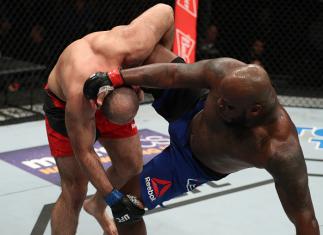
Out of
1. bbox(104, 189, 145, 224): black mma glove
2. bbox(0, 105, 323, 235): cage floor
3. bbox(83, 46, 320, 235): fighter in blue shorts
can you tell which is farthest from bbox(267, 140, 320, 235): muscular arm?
bbox(0, 105, 323, 235): cage floor

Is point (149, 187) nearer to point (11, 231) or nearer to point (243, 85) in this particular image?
point (243, 85)

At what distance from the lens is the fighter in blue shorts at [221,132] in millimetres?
1687

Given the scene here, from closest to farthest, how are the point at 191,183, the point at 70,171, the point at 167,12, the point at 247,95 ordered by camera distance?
the point at 247,95, the point at 191,183, the point at 167,12, the point at 70,171

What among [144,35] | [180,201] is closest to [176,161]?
[144,35]

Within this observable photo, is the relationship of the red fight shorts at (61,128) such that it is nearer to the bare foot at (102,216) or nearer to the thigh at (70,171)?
the thigh at (70,171)

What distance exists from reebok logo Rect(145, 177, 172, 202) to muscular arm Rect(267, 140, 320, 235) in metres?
0.50

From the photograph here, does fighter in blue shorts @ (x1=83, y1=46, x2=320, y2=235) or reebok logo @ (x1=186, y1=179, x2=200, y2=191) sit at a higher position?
fighter in blue shorts @ (x1=83, y1=46, x2=320, y2=235)

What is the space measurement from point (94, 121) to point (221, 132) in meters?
0.54

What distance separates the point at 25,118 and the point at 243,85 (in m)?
3.47

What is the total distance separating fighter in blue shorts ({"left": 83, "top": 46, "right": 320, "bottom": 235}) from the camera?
1.69m

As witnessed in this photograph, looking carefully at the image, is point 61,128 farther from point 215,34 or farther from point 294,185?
point 215,34

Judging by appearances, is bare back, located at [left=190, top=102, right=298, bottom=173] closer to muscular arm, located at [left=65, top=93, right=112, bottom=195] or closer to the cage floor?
muscular arm, located at [left=65, top=93, right=112, bottom=195]

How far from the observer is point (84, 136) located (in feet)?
6.82

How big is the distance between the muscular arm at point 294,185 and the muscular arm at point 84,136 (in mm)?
630
